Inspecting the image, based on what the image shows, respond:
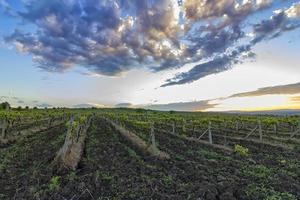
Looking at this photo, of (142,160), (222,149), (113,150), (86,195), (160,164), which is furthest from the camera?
(222,149)

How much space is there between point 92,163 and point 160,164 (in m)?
3.12

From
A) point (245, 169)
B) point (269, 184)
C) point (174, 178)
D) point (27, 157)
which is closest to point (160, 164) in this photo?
point (174, 178)

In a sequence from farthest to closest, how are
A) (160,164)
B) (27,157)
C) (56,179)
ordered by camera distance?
(27,157)
(160,164)
(56,179)

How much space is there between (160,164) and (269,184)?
Result: 16.3 ft

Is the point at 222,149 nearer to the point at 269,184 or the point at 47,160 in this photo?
the point at 269,184

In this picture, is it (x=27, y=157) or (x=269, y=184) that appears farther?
(x=27, y=157)

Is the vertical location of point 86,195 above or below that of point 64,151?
below

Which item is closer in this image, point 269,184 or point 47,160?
point 269,184

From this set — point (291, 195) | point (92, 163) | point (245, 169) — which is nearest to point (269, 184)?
point (291, 195)

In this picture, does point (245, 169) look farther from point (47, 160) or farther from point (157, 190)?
point (47, 160)

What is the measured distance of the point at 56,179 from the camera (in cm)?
1164

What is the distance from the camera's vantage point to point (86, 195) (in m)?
10.1

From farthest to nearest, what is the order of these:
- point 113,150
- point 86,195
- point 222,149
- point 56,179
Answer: point 222,149, point 113,150, point 56,179, point 86,195

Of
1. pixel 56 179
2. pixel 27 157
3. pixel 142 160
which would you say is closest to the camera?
pixel 56 179
